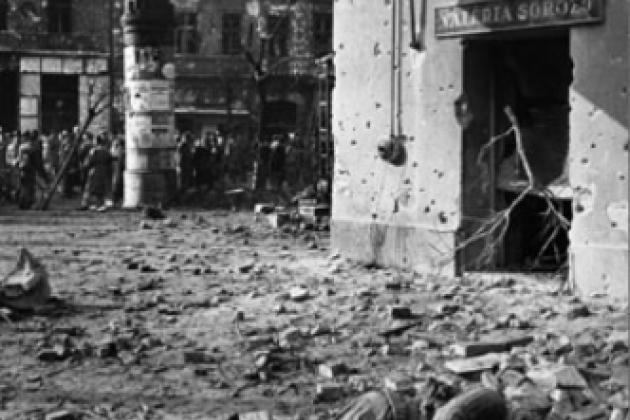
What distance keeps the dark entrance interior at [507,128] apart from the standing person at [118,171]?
47.6 ft

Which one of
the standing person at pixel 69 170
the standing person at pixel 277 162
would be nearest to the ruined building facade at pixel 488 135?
the standing person at pixel 69 170

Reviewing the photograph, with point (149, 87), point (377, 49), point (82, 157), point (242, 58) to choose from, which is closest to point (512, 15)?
point (377, 49)

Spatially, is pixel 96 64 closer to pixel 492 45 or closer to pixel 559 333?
pixel 492 45

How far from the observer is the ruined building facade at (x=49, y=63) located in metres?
40.7

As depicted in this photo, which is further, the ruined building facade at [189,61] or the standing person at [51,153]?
the ruined building facade at [189,61]

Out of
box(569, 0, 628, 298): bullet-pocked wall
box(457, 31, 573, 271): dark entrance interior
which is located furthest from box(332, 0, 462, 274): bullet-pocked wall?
box(569, 0, 628, 298): bullet-pocked wall

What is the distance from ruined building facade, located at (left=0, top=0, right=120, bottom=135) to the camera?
1602 inches

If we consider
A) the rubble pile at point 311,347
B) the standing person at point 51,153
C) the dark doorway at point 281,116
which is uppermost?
the dark doorway at point 281,116

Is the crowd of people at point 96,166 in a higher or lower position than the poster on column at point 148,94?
lower

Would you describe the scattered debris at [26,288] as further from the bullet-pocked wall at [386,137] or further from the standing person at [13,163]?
the standing person at [13,163]

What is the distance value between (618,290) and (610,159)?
3.61ft

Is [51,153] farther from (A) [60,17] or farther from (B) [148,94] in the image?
(A) [60,17]

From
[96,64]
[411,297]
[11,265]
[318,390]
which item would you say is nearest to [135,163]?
[11,265]

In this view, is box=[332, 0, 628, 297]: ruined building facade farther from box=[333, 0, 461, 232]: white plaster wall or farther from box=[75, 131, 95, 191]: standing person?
box=[75, 131, 95, 191]: standing person
